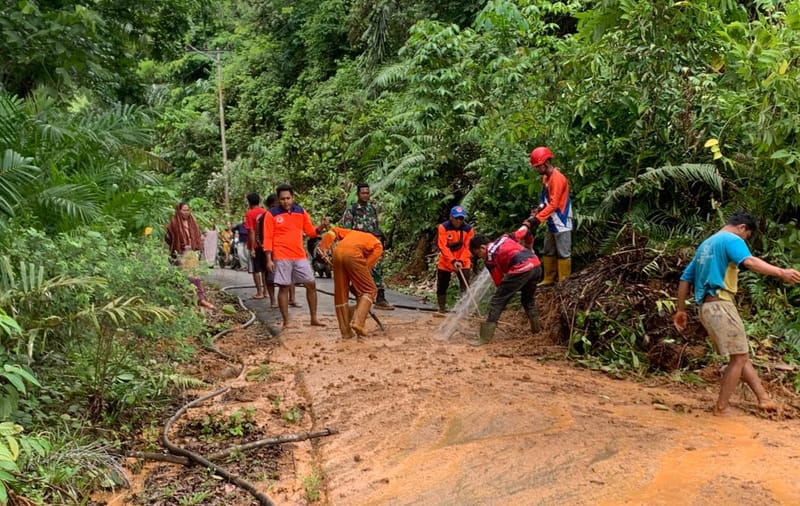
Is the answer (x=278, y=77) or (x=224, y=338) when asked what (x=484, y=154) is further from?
(x=278, y=77)

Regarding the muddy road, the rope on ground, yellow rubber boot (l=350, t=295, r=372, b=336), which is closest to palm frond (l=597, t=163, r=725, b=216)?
the muddy road

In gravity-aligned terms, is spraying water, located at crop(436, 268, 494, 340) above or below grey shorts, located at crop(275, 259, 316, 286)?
below

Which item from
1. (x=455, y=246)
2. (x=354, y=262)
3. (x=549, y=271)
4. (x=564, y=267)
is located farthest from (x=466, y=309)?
(x=354, y=262)

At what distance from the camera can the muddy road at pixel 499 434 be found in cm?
384

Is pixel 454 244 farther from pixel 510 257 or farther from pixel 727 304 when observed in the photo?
pixel 727 304

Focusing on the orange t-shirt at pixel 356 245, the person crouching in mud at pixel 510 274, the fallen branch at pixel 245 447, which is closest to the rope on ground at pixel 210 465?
the fallen branch at pixel 245 447

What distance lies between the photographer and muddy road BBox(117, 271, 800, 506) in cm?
384

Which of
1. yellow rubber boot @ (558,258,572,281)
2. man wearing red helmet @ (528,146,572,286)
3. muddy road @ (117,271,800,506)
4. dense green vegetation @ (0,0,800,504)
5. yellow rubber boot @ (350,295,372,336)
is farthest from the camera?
yellow rubber boot @ (558,258,572,281)

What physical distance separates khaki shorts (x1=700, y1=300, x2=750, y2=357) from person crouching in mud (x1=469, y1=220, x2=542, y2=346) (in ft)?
7.79

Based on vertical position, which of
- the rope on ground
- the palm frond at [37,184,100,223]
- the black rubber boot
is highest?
the palm frond at [37,184,100,223]

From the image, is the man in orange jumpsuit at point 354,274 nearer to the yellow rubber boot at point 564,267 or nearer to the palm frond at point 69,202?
the yellow rubber boot at point 564,267

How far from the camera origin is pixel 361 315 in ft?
24.7

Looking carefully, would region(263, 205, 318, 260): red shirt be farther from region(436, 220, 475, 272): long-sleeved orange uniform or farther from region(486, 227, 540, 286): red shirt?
region(486, 227, 540, 286): red shirt

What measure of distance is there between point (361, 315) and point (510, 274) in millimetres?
1680
